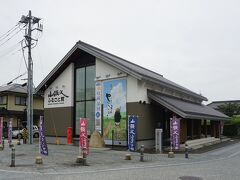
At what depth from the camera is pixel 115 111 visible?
70.3ft

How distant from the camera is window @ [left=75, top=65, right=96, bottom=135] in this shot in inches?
919

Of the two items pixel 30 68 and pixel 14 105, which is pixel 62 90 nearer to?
pixel 30 68

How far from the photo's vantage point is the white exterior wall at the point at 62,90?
2473cm

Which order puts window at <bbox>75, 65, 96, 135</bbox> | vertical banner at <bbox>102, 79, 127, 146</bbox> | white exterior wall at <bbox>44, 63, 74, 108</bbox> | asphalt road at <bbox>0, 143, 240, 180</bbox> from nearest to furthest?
asphalt road at <bbox>0, 143, 240, 180</bbox> → vertical banner at <bbox>102, 79, 127, 146</bbox> → window at <bbox>75, 65, 96, 135</bbox> → white exterior wall at <bbox>44, 63, 74, 108</bbox>

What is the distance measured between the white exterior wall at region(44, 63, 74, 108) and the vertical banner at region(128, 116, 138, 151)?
7.74 m

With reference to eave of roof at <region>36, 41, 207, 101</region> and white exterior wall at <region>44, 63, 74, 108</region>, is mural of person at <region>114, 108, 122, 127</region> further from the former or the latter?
white exterior wall at <region>44, 63, 74, 108</region>

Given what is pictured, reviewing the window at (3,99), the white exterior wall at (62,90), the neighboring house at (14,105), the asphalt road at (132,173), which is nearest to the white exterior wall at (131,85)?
the white exterior wall at (62,90)

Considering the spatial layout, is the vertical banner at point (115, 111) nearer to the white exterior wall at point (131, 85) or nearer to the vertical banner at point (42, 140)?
the white exterior wall at point (131, 85)

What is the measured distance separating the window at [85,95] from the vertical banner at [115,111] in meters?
1.53

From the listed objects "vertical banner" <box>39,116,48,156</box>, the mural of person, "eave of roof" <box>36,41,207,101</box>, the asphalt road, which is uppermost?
"eave of roof" <box>36,41,207,101</box>

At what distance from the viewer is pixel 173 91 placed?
988 inches

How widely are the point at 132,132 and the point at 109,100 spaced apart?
4.29 metres

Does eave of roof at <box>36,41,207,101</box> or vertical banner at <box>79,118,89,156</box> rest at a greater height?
eave of roof at <box>36,41,207,101</box>

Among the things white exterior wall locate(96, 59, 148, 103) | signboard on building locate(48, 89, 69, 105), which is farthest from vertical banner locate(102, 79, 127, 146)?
signboard on building locate(48, 89, 69, 105)
